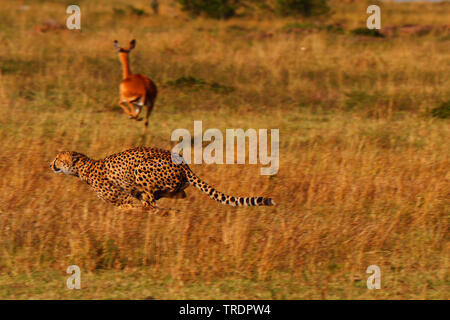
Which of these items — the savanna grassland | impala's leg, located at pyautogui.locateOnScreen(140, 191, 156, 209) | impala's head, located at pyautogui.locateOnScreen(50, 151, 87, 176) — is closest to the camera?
the savanna grassland

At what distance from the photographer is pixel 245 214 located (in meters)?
6.04

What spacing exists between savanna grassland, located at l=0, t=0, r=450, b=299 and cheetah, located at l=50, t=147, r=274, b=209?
166mm

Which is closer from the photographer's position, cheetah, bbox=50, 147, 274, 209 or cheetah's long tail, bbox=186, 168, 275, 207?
cheetah's long tail, bbox=186, 168, 275, 207

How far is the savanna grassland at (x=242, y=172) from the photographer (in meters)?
5.00

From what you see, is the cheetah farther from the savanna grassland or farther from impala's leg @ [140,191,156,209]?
the savanna grassland

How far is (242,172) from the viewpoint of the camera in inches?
289

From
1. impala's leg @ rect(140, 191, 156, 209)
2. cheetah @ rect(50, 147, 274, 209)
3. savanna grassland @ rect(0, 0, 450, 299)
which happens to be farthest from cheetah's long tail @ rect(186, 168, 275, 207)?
impala's leg @ rect(140, 191, 156, 209)

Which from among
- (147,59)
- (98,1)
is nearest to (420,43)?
(147,59)

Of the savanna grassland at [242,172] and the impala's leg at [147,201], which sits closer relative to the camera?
the savanna grassland at [242,172]

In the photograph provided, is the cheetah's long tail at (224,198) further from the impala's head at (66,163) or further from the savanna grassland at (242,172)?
the impala's head at (66,163)

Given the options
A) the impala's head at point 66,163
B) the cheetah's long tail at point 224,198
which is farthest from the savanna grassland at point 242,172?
the impala's head at point 66,163

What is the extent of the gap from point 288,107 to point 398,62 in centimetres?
368

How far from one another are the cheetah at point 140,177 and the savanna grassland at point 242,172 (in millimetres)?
166

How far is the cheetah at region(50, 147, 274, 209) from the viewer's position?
18.5ft
